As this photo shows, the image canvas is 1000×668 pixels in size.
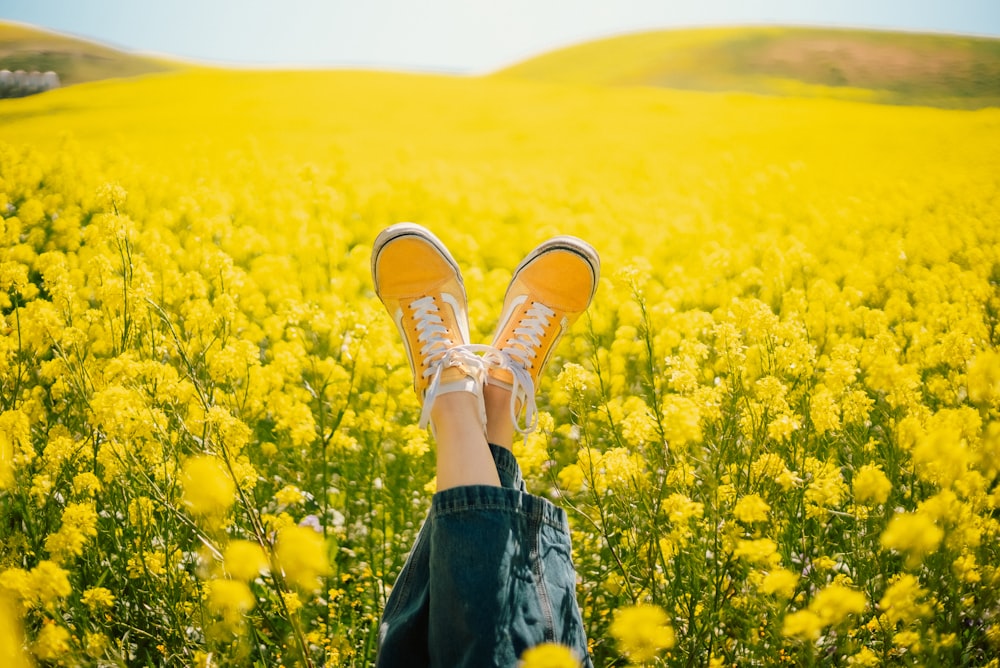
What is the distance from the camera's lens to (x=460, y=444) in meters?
1.53

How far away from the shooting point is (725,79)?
6.43 meters

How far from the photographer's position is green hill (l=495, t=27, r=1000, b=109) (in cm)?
498

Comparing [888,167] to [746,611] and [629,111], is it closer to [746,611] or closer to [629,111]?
[629,111]

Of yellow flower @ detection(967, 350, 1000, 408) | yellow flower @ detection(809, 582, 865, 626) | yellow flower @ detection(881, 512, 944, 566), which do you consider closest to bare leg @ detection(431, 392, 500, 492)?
yellow flower @ detection(809, 582, 865, 626)

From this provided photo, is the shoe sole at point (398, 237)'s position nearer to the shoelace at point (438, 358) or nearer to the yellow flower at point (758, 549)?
the shoelace at point (438, 358)

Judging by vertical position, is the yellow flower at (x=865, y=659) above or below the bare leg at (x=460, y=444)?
below

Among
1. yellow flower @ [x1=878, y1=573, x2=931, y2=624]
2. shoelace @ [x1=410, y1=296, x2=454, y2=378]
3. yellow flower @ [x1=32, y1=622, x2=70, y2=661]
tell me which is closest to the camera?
yellow flower @ [x1=32, y1=622, x2=70, y2=661]

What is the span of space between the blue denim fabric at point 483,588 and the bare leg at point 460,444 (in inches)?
2.9

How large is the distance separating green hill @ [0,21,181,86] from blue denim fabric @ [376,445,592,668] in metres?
3.99

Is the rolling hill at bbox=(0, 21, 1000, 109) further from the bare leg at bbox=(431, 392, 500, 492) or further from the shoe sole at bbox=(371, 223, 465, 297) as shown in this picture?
the bare leg at bbox=(431, 392, 500, 492)

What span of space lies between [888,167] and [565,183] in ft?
8.90

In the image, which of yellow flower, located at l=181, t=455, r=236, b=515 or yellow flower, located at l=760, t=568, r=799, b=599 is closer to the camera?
yellow flower, located at l=181, t=455, r=236, b=515

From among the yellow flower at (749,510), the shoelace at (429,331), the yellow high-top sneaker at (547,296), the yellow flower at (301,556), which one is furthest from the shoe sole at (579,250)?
the yellow flower at (301,556)

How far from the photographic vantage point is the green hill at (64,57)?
369 cm
